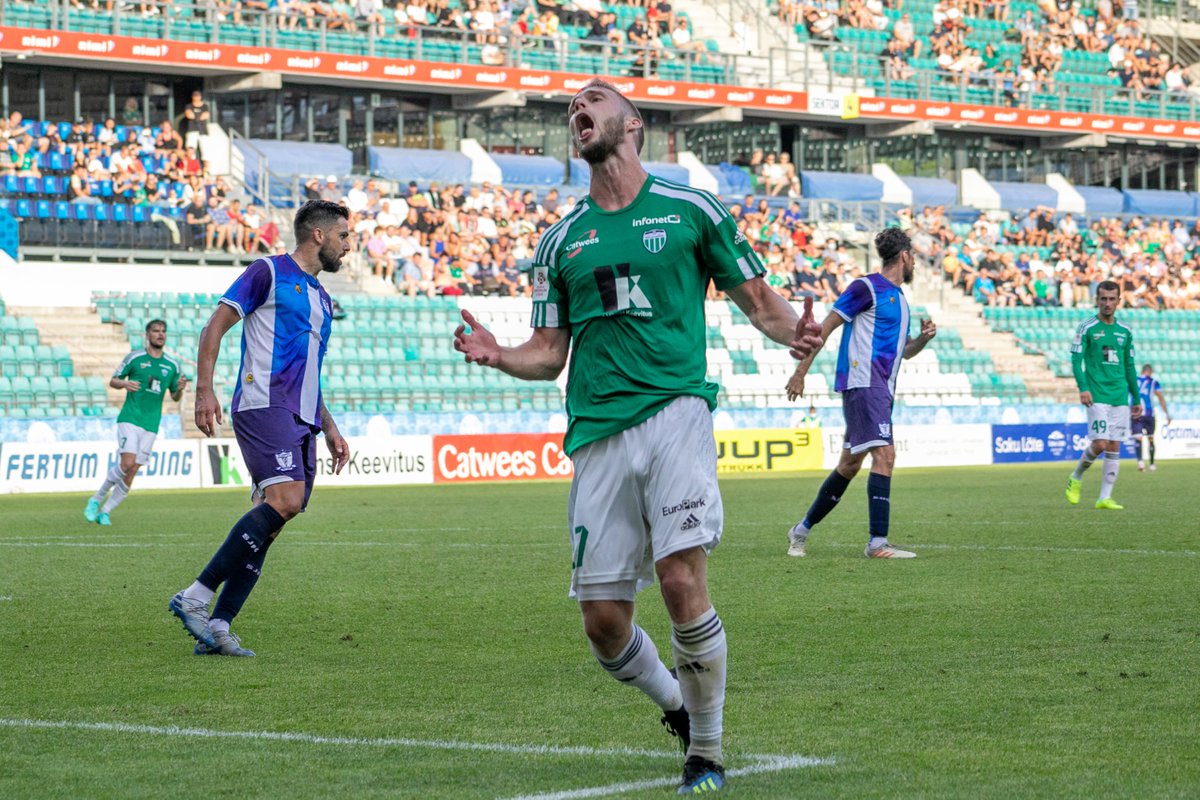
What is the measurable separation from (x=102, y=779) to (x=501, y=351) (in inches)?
73.1

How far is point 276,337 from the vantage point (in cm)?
920

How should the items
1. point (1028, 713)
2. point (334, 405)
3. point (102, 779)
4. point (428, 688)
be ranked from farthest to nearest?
point (334, 405)
point (428, 688)
point (1028, 713)
point (102, 779)

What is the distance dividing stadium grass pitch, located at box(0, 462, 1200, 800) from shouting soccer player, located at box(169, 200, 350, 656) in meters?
0.33

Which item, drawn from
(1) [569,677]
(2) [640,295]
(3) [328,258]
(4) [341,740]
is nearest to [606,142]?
(2) [640,295]

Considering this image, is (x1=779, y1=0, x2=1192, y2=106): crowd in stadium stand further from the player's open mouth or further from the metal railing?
the player's open mouth

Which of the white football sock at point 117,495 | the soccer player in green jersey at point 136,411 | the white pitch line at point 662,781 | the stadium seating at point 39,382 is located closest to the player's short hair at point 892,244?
the white pitch line at point 662,781

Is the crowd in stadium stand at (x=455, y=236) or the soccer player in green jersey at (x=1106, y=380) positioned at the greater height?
the crowd in stadium stand at (x=455, y=236)

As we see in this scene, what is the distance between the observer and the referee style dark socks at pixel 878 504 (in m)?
13.6

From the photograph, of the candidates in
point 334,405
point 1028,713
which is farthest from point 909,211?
point 1028,713

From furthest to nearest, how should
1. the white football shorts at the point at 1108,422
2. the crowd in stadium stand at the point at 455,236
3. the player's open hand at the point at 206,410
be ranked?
the crowd in stadium stand at the point at 455,236 → the white football shorts at the point at 1108,422 → the player's open hand at the point at 206,410

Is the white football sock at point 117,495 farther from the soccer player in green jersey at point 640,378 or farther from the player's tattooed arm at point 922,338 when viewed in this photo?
the soccer player in green jersey at point 640,378

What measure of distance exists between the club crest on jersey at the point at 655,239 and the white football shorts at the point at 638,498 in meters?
0.50

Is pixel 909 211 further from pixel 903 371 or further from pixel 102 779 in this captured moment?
pixel 102 779

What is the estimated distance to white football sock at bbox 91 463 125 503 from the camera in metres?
19.2
